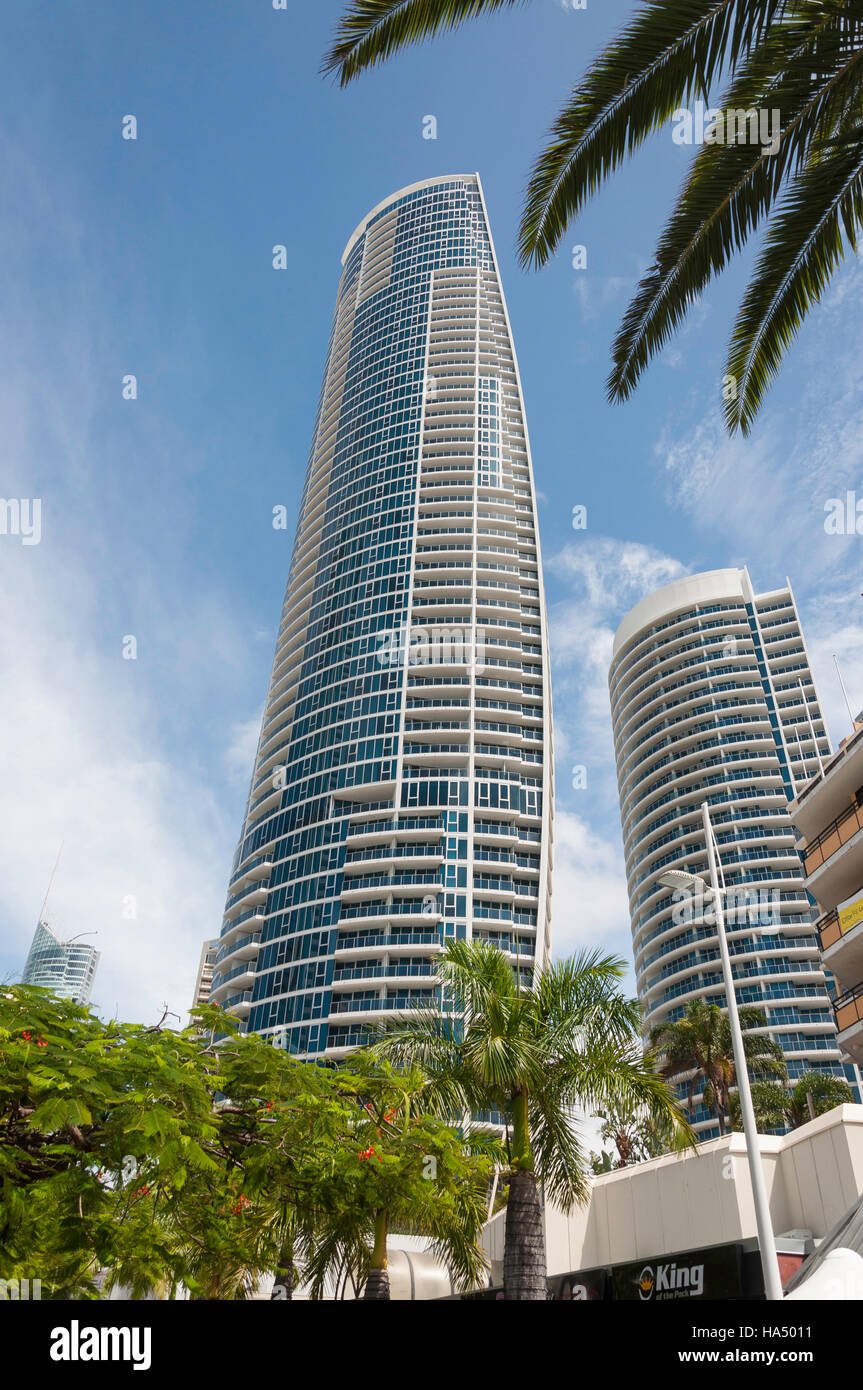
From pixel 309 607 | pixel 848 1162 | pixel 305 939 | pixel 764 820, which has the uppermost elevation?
pixel 309 607

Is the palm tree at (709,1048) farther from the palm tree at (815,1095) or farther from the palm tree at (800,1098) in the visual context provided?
the palm tree at (815,1095)

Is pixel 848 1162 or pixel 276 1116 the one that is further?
pixel 848 1162

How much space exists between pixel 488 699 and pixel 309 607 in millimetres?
31981

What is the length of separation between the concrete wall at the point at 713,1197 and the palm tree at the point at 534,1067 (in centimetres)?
268

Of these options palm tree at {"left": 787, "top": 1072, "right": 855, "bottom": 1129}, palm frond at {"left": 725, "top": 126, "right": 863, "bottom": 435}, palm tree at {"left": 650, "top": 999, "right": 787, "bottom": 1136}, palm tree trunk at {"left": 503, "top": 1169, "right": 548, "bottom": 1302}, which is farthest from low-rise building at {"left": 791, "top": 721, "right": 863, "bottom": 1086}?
palm tree at {"left": 787, "top": 1072, "right": 855, "bottom": 1129}

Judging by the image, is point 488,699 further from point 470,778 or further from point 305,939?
point 305,939

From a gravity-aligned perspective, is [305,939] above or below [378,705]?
below

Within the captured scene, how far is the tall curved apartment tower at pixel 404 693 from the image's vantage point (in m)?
84.2

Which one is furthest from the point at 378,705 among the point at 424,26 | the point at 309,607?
the point at 424,26

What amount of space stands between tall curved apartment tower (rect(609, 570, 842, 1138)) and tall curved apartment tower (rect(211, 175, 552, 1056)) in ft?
100.0

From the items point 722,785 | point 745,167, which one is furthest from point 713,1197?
point 722,785

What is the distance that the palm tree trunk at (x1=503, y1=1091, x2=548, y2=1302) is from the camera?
1295 cm

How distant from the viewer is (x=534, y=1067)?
13.6 metres

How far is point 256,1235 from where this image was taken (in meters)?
15.4
